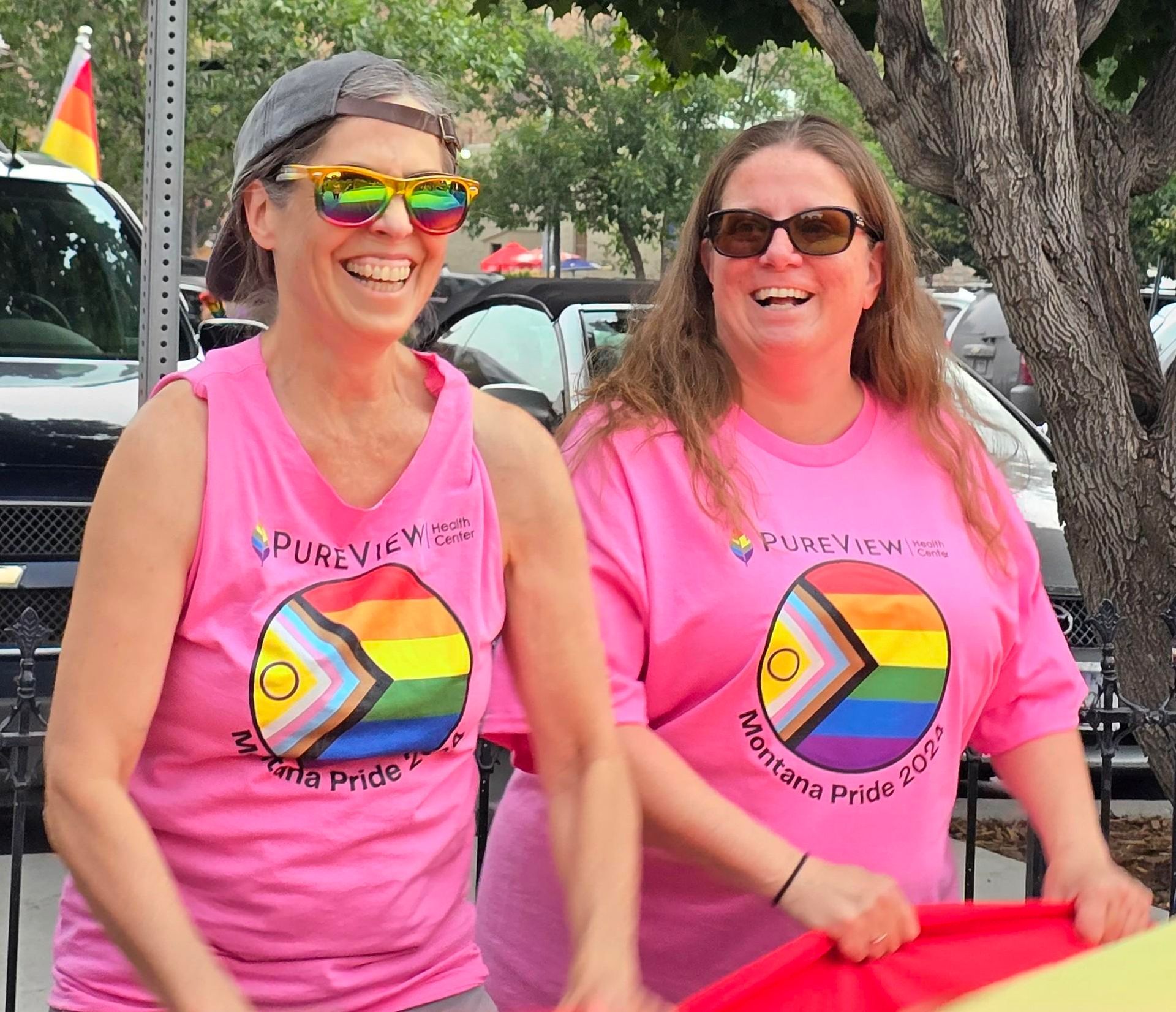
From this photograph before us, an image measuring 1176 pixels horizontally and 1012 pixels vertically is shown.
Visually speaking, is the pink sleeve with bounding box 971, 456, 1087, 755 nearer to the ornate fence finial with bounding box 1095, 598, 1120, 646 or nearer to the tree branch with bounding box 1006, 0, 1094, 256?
the ornate fence finial with bounding box 1095, 598, 1120, 646

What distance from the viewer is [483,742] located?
3439 millimetres

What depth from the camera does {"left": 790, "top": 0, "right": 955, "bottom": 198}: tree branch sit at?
13.4 ft

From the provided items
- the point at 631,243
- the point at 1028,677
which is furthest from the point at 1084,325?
the point at 631,243

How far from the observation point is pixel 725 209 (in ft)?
8.27

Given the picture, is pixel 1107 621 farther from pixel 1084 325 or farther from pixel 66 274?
pixel 66 274

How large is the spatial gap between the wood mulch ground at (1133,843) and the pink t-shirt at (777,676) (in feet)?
9.93

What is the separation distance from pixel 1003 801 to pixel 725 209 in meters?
4.37

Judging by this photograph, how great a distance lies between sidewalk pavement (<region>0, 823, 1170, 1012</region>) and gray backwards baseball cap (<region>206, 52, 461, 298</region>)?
2.93 m

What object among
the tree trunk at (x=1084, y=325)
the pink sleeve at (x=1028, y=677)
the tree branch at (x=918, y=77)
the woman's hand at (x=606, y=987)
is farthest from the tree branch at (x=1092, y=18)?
the woman's hand at (x=606, y=987)

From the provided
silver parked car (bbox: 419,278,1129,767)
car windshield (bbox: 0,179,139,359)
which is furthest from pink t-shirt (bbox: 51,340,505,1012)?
car windshield (bbox: 0,179,139,359)

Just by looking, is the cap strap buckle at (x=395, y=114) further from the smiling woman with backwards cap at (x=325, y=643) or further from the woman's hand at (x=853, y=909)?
the woman's hand at (x=853, y=909)

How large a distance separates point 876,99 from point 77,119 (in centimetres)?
291

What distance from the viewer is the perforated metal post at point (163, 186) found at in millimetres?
3152

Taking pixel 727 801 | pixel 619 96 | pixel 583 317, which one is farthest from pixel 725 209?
pixel 619 96
